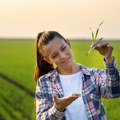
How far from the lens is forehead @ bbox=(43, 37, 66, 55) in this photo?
254 cm

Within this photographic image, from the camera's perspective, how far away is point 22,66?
7.61m

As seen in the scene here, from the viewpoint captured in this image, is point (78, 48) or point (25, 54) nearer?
point (78, 48)

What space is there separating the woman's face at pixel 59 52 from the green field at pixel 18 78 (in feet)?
12.3

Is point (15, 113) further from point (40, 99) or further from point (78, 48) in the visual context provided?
point (40, 99)

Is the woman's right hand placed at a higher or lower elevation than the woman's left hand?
lower

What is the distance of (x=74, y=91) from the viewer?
8.25ft

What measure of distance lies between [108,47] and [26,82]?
4.99 metres

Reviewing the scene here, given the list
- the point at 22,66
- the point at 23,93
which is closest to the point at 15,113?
the point at 23,93

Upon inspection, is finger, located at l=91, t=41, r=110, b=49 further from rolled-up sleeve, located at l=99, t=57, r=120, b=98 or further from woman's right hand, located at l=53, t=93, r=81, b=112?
woman's right hand, located at l=53, t=93, r=81, b=112

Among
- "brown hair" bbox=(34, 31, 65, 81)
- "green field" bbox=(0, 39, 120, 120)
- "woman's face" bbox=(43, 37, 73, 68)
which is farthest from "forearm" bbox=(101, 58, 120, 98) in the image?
"green field" bbox=(0, 39, 120, 120)

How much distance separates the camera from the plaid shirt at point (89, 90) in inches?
96.6

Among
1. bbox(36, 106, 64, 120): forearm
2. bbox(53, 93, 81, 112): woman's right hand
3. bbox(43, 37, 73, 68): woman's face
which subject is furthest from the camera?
bbox(43, 37, 73, 68): woman's face

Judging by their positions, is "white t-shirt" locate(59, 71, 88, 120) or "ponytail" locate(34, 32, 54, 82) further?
"ponytail" locate(34, 32, 54, 82)

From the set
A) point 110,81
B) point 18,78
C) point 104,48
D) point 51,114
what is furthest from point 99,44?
point 18,78
